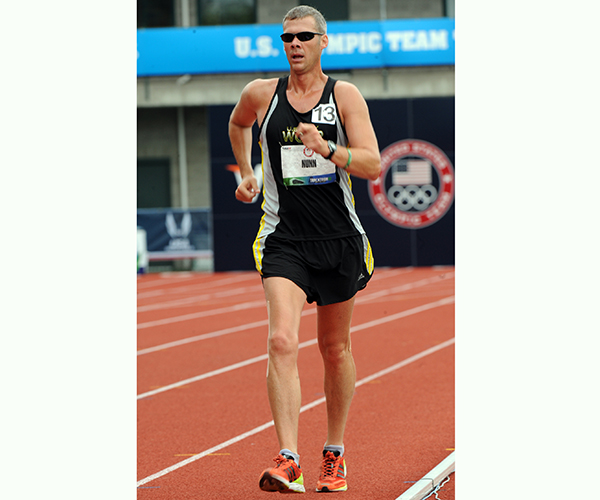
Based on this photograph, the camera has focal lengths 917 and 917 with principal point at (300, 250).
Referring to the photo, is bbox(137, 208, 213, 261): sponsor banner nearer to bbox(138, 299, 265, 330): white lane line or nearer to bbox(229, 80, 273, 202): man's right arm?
bbox(138, 299, 265, 330): white lane line

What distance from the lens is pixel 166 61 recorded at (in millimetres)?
21062

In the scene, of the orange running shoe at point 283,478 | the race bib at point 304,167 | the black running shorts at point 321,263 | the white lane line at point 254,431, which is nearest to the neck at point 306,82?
the race bib at point 304,167

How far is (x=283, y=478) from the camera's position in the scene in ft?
11.2

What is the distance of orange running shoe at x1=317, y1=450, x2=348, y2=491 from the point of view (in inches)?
152

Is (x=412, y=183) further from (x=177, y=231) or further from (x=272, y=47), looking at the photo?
(x=177, y=231)

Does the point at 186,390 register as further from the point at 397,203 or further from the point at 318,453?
the point at 397,203

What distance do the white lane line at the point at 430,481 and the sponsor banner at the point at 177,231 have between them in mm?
16054

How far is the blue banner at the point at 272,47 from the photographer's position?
20.8 m

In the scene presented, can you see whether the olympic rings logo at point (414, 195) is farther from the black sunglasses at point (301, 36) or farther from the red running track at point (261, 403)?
the black sunglasses at point (301, 36)

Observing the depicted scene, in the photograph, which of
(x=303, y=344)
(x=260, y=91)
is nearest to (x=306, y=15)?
(x=260, y=91)

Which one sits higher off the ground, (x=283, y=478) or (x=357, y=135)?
(x=357, y=135)

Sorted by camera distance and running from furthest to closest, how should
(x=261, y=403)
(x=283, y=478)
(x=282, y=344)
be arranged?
(x=261, y=403), (x=282, y=344), (x=283, y=478)

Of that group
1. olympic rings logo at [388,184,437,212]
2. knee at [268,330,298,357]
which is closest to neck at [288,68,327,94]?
knee at [268,330,298,357]

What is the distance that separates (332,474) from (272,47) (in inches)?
702
